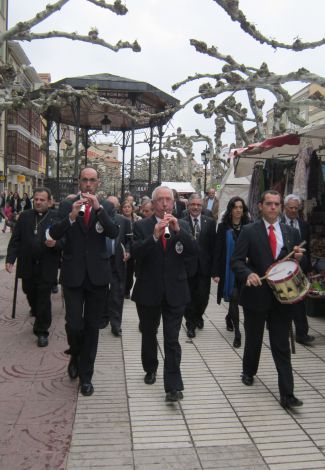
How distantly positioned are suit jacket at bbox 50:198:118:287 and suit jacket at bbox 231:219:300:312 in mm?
1210

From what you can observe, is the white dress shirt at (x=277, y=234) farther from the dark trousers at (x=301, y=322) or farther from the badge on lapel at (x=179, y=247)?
the dark trousers at (x=301, y=322)

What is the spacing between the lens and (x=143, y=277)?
4.54 m

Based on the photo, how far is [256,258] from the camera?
463 cm

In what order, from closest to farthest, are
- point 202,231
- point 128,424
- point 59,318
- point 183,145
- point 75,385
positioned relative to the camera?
point 128,424
point 75,385
point 202,231
point 59,318
point 183,145

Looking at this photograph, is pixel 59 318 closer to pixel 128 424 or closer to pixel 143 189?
pixel 128 424

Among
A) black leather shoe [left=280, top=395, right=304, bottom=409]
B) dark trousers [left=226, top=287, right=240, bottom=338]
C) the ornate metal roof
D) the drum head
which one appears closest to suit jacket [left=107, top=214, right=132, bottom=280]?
dark trousers [left=226, top=287, right=240, bottom=338]

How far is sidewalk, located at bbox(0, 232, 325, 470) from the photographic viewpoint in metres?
3.49

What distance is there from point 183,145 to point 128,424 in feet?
117

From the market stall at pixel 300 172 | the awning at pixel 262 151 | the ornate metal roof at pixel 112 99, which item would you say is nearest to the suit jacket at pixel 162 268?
the market stall at pixel 300 172

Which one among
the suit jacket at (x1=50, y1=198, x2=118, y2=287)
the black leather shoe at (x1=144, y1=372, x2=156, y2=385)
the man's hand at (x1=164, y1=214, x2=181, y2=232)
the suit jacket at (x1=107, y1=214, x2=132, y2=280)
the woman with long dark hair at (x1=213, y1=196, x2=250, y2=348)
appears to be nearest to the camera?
the man's hand at (x1=164, y1=214, x2=181, y2=232)

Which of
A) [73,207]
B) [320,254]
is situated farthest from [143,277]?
[320,254]

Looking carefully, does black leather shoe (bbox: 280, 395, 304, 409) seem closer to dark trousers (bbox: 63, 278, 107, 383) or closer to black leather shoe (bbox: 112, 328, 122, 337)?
dark trousers (bbox: 63, 278, 107, 383)

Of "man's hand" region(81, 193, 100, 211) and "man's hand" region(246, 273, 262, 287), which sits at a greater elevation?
"man's hand" region(81, 193, 100, 211)

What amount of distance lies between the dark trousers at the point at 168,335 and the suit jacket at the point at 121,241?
2.27 m
